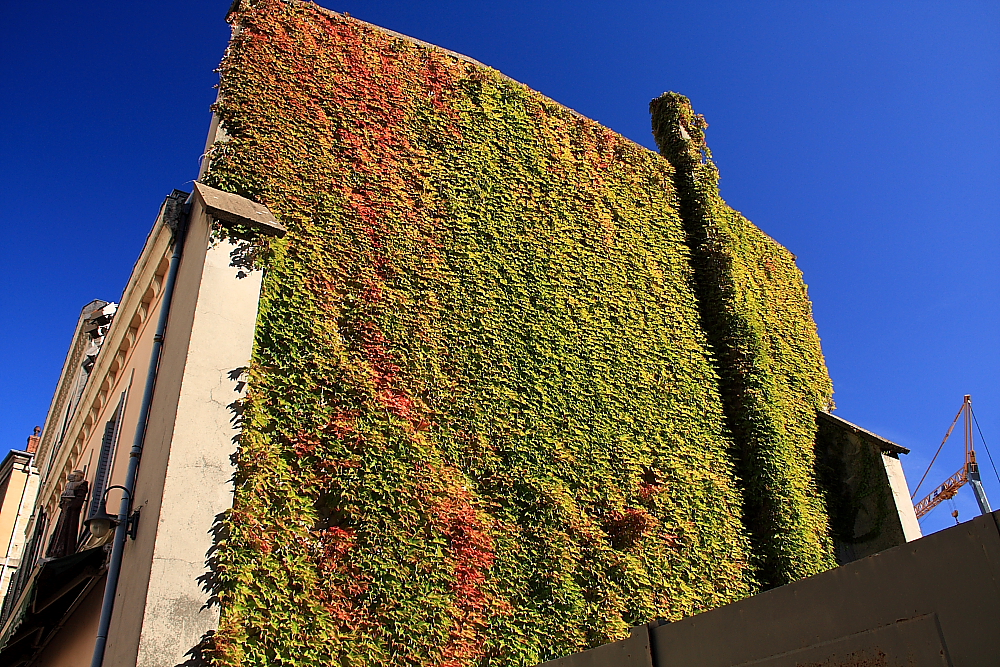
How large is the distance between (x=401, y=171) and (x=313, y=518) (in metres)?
5.39

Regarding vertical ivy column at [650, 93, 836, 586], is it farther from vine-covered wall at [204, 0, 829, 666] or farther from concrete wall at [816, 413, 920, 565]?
concrete wall at [816, 413, 920, 565]

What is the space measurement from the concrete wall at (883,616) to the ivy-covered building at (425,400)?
4336 mm

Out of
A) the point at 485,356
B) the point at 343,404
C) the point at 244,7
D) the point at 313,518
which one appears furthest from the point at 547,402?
the point at 244,7

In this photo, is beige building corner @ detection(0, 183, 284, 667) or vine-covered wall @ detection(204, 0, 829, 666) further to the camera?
vine-covered wall @ detection(204, 0, 829, 666)

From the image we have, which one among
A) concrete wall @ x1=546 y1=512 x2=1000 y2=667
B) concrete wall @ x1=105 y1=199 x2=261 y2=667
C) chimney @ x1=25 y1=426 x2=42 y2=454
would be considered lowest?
concrete wall @ x1=546 y1=512 x2=1000 y2=667

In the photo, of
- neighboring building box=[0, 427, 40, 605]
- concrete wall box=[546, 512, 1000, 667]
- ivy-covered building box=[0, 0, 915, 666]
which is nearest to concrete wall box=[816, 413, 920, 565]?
Result: ivy-covered building box=[0, 0, 915, 666]

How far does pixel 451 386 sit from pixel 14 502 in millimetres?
19935

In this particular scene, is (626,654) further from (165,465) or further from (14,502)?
(14,502)

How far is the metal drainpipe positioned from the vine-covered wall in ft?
3.73

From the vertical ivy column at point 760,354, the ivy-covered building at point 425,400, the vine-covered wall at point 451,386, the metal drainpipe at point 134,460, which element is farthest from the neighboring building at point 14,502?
the vertical ivy column at point 760,354

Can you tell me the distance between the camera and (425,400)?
9258mm

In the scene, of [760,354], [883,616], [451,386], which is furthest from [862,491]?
[883,616]

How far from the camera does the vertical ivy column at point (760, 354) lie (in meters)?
11.6

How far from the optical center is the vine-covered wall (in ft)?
25.3
